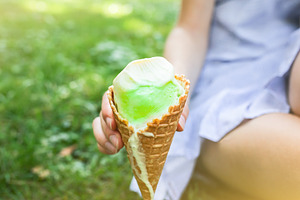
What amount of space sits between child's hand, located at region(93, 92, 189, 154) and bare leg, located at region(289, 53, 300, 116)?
15.1 inches

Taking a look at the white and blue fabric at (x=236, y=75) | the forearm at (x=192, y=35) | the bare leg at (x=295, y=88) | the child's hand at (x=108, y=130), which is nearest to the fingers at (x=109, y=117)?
the child's hand at (x=108, y=130)

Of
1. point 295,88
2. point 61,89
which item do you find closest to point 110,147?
point 295,88

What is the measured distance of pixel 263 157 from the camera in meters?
1.14

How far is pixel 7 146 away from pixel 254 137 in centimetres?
130

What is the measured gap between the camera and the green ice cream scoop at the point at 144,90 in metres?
0.88

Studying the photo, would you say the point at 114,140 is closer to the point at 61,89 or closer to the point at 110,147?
the point at 110,147

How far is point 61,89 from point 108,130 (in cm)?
149

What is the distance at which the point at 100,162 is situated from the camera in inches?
70.7

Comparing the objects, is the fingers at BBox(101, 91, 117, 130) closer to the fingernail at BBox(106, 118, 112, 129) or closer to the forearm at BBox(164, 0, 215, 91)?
the fingernail at BBox(106, 118, 112, 129)

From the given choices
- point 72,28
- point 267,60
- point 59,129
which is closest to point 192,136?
point 267,60

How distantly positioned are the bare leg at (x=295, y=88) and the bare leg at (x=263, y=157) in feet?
0.16

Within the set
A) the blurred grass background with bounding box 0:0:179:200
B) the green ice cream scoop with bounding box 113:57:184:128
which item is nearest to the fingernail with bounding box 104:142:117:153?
the green ice cream scoop with bounding box 113:57:184:128

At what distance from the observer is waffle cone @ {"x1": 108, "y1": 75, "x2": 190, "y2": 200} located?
895 mm

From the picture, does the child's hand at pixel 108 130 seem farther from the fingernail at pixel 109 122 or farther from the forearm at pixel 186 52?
the forearm at pixel 186 52
